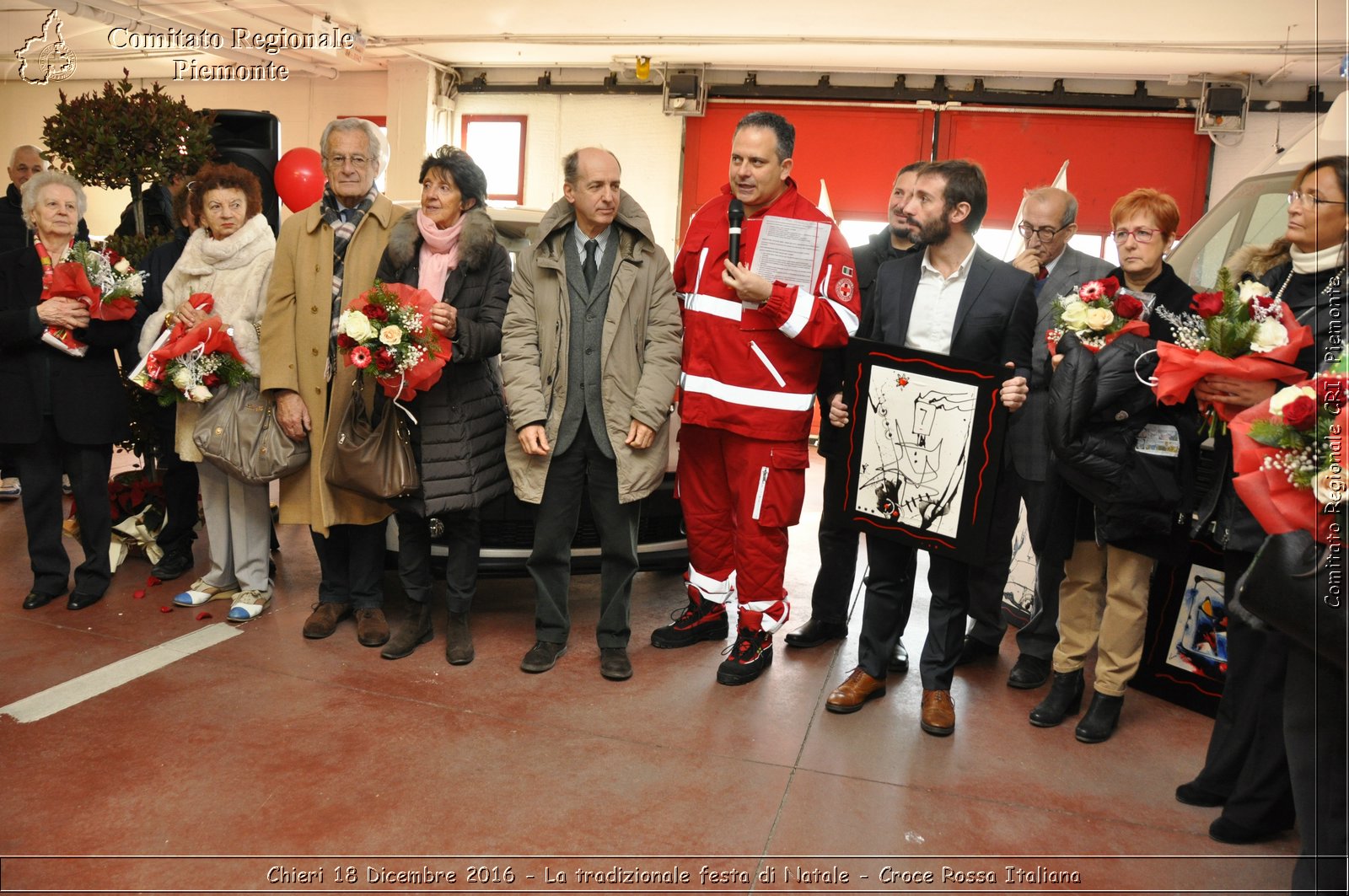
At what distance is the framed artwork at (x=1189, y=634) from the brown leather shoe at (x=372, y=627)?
2.98 metres

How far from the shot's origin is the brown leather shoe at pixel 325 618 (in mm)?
4066

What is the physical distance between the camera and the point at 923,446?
11.3 ft

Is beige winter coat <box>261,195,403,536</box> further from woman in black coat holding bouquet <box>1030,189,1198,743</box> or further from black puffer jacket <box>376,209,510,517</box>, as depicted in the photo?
woman in black coat holding bouquet <box>1030,189,1198,743</box>

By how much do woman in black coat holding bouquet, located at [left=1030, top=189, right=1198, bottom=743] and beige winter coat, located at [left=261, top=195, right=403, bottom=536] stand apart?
258 centimetres

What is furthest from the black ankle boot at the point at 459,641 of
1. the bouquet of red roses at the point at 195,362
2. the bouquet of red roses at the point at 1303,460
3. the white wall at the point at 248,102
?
the white wall at the point at 248,102

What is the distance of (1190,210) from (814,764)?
9853mm

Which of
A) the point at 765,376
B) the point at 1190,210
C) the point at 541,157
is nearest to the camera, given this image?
the point at 765,376

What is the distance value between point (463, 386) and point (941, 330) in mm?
1750

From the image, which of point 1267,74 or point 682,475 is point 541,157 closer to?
point 1267,74

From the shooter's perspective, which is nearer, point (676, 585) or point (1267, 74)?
point (676, 585)

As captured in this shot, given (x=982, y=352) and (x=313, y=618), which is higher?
(x=982, y=352)

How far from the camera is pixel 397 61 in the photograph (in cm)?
1258

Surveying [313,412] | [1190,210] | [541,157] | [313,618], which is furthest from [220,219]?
[1190,210]

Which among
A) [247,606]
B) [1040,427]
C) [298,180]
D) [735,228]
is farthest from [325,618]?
[298,180]
